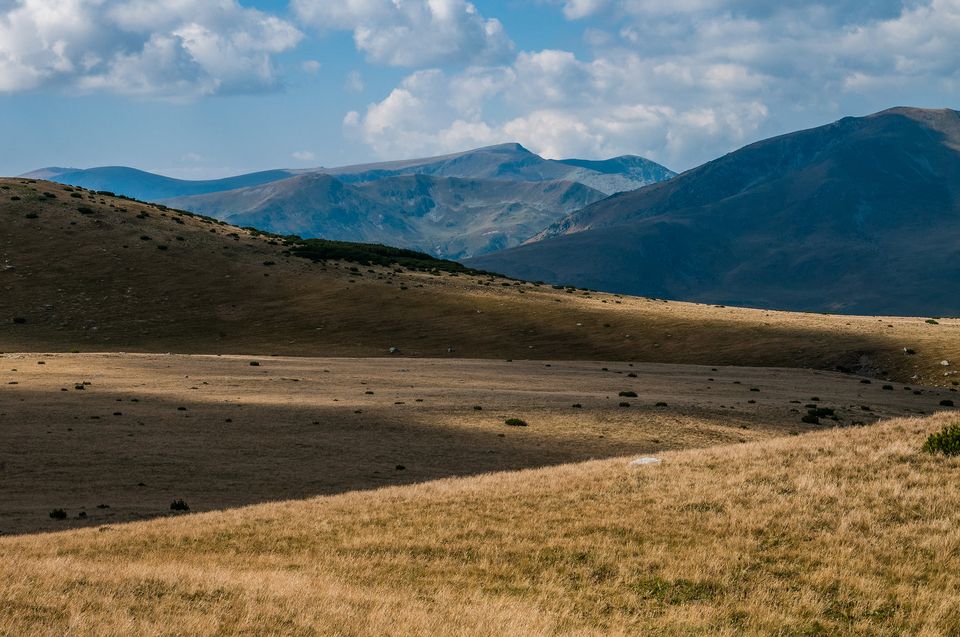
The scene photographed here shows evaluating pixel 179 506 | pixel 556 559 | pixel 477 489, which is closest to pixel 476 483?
pixel 477 489

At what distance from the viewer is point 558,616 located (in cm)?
1644

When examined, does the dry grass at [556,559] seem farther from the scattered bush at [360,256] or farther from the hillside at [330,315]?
the scattered bush at [360,256]

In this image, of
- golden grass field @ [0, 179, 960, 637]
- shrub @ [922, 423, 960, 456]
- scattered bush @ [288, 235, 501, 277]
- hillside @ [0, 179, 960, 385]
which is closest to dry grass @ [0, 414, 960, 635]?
golden grass field @ [0, 179, 960, 637]

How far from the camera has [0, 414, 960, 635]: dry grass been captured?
616 inches

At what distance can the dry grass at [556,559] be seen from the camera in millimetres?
15648

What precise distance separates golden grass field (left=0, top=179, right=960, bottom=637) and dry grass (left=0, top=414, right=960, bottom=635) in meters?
0.08

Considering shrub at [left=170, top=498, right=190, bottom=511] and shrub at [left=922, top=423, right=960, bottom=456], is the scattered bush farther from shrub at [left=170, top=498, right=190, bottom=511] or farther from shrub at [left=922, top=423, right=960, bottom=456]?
shrub at [left=922, top=423, right=960, bottom=456]

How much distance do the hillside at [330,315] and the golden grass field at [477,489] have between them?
3.15 ft

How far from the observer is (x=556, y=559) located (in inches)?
793

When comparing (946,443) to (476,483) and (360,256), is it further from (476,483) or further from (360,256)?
(360,256)

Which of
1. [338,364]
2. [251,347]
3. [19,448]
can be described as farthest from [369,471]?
[251,347]

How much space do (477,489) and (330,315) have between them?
3075 inches

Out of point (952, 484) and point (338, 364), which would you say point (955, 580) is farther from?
point (338, 364)

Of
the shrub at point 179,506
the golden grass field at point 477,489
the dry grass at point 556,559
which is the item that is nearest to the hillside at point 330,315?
the golden grass field at point 477,489
